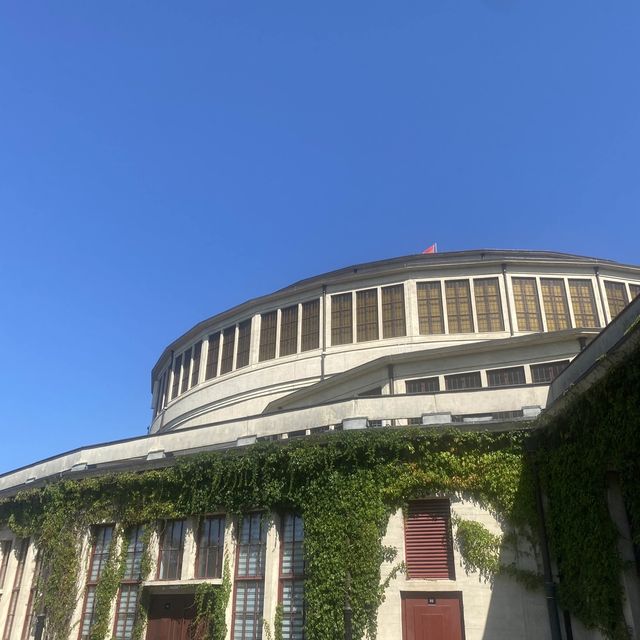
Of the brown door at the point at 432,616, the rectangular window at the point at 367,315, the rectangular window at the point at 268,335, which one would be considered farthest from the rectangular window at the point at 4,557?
the rectangular window at the point at 367,315

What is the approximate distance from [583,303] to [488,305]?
4.54 m

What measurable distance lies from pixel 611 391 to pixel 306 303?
938 inches

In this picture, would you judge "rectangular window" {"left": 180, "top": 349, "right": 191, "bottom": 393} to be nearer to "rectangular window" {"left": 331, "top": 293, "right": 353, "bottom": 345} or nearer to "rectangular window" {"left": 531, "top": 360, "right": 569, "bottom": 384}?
"rectangular window" {"left": 331, "top": 293, "right": 353, "bottom": 345}

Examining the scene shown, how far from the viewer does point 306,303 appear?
3566cm


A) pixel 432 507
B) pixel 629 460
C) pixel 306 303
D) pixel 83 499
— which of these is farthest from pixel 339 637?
pixel 306 303

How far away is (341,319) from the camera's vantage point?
113ft

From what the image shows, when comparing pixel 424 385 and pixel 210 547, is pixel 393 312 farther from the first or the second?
pixel 210 547

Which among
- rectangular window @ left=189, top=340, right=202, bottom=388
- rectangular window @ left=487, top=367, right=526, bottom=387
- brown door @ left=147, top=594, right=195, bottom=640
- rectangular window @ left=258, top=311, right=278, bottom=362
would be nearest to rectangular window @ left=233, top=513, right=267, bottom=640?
brown door @ left=147, top=594, right=195, bottom=640

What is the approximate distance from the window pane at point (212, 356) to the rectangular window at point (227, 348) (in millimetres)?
519

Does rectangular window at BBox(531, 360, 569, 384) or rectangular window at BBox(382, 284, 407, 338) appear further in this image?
rectangular window at BBox(382, 284, 407, 338)

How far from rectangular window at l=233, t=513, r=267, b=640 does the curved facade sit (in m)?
10.7

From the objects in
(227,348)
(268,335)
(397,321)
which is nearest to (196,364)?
(227,348)

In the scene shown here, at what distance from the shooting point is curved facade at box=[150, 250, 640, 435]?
29.4 meters

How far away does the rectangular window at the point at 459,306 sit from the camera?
105ft
